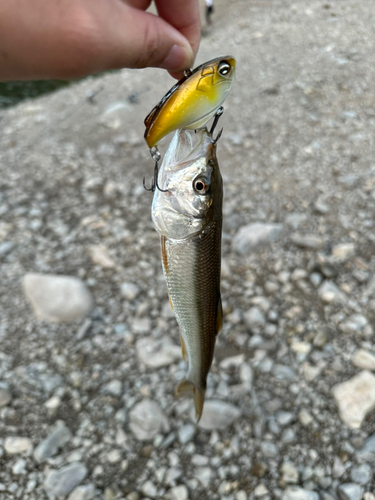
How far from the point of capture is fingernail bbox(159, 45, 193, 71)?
2.04m

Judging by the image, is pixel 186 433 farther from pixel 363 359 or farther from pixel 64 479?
pixel 363 359

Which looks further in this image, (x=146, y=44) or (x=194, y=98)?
(x=146, y=44)

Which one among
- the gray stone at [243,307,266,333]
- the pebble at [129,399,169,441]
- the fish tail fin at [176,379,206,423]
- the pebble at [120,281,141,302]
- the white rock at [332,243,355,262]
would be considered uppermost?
the fish tail fin at [176,379,206,423]

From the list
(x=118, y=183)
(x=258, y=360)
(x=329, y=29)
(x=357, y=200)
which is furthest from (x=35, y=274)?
(x=329, y=29)

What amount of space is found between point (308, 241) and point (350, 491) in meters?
2.26

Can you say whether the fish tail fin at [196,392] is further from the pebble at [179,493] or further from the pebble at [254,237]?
the pebble at [254,237]

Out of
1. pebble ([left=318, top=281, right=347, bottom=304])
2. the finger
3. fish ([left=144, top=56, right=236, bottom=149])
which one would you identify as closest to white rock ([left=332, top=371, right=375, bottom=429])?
pebble ([left=318, top=281, right=347, bottom=304])

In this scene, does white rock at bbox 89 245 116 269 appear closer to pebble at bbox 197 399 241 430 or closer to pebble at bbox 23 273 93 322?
pebble at bbox 23 273 93 322

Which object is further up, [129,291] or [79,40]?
[79,40]

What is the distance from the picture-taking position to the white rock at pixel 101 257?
4172mm

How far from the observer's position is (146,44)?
1975 mm

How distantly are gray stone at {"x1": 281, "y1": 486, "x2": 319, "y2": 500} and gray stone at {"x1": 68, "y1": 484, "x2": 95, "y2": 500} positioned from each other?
128 cm

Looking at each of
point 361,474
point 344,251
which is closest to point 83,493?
point 361,474

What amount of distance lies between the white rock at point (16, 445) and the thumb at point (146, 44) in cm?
266
